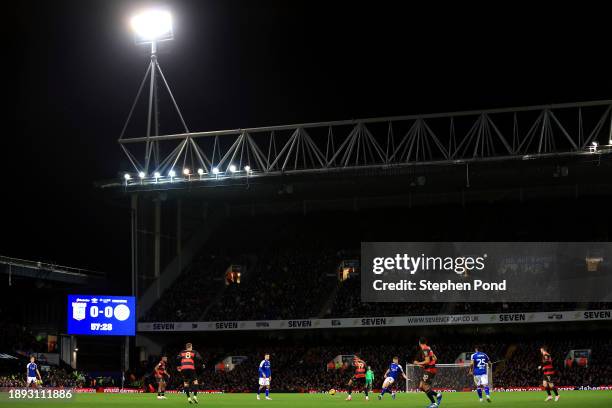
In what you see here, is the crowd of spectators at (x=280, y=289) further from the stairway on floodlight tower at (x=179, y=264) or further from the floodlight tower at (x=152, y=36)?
the floodlight tower at (x=152, y=36)

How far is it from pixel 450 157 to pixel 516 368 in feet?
44.3

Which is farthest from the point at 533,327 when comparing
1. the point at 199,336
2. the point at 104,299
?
the point at 104,299

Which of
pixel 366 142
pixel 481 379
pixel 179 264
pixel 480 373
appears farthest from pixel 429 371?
pixel 179 264

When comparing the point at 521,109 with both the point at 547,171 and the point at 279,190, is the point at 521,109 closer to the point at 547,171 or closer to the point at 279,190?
the point at 547,171

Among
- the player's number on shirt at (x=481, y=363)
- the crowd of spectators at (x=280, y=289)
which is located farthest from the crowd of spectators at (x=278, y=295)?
the player's number on shirt at (x=481, y=363)

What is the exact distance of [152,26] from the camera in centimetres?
5922

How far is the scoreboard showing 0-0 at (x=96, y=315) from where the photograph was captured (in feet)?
203

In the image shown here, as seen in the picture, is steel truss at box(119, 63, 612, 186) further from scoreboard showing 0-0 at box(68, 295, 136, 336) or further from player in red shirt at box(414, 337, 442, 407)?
player in red shirt at box(414, 337, 442, 407)

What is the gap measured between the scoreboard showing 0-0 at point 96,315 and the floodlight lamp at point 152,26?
1766 centimetres

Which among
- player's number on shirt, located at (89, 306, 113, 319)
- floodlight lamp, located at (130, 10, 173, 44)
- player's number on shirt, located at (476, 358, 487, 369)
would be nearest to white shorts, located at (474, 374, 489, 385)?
player's number on shirt, located at (476, 358, 487, 369)

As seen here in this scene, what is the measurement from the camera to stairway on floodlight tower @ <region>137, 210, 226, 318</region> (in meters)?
68.2

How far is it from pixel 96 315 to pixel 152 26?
64.7ft

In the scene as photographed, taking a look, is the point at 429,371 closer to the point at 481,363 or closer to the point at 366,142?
the point at 481,363

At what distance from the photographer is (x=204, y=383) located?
61.9 m
